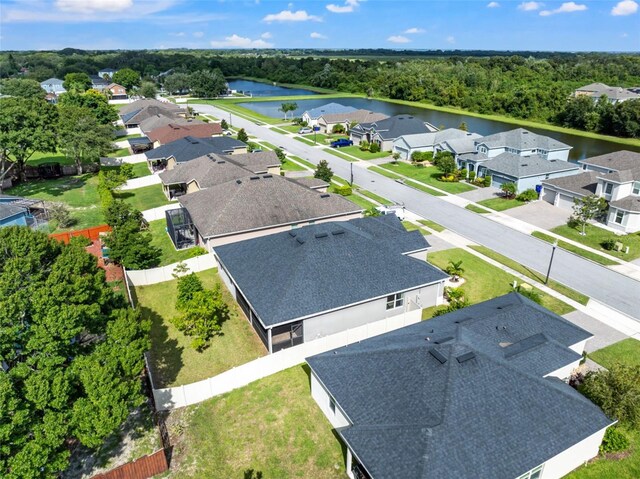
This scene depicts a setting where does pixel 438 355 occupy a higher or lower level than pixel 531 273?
higher


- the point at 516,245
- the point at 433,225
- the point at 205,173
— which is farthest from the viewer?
the point at 205,173

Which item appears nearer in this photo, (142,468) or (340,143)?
(142,468)

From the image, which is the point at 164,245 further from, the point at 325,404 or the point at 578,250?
the point at 578,250

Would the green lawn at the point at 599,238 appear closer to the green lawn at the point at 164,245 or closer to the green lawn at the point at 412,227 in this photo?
the green lawn at the point at 412,227

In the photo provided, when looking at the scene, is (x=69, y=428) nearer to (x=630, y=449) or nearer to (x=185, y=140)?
(x=630, y=449)

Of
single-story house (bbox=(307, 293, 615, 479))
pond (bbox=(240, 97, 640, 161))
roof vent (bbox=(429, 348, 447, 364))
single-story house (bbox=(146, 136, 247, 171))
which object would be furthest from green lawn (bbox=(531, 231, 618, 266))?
pond (bbox=(240, 97, 640, 161))

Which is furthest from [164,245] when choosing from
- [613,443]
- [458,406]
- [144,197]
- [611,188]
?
[611,188]

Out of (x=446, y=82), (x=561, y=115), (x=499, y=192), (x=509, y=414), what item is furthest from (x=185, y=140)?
(x=446, y=82)
